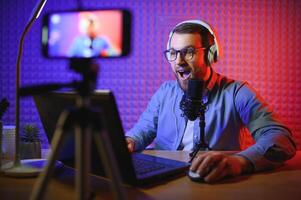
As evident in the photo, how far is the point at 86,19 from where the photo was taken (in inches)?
25.8

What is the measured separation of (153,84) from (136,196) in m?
1.80

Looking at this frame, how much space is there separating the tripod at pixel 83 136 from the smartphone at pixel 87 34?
0.08 m

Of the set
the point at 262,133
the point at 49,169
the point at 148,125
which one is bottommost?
the point at 148,125

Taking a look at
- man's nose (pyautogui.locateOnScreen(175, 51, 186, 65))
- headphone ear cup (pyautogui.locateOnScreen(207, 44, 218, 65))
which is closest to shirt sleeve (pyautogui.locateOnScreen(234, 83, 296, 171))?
headphone ear cup (pyautogui.locateOnScreen(207, 44, 218, 65))

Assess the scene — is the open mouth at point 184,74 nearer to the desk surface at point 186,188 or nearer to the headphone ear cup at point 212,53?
the headphone ear cup at point 212,53

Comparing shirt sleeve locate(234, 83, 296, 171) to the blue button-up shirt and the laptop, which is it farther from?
the laptop

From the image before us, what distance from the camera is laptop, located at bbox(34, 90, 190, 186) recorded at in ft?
2.43

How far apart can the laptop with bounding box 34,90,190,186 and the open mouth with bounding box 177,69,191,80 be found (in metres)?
0.71

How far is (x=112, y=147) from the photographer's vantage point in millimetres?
776

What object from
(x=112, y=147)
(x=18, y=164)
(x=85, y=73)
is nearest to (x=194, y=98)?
(x=112, y=147)

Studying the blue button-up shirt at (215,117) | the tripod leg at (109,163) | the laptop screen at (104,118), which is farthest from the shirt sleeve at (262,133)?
the tripod leg at (109,163)

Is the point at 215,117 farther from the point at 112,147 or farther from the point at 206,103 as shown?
the point at 112,147

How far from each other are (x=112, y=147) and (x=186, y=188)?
22 centimetres

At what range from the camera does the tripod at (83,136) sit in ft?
1.63
